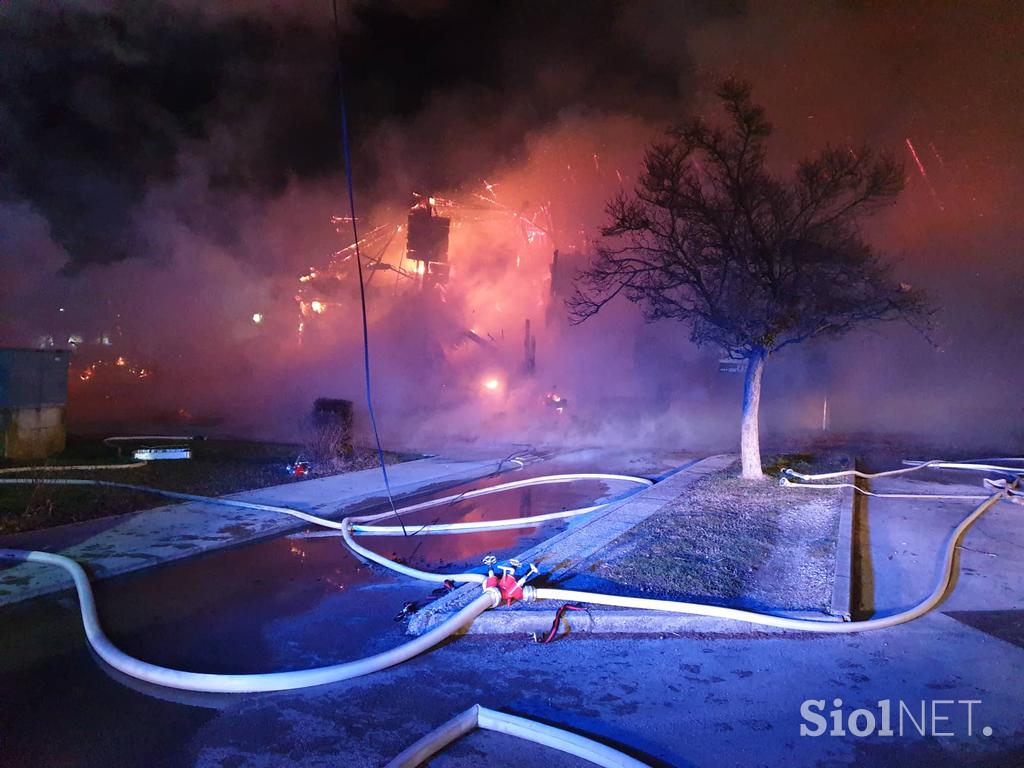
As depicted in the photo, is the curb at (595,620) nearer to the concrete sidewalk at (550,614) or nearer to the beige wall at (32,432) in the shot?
the concrete sidewalk at (550,614)

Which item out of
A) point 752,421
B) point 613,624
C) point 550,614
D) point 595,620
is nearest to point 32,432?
point 550,614

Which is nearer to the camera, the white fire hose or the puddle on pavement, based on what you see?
the white fire hose

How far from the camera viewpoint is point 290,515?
816 cm

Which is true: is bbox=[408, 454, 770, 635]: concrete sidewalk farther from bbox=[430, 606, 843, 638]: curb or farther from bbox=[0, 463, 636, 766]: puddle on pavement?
bbox=[0, 463, 636, 766]: puddle on pavement

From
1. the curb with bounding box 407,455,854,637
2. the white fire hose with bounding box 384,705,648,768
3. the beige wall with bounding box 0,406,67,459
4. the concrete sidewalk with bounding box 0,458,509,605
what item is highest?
the beige wall with bounding box 0,406,67,459

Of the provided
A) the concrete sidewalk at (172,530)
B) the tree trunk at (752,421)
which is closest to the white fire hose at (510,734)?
the concrete sidewalk at (172,530)

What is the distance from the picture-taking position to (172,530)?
23.9 feet

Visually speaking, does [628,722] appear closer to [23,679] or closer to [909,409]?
[23,679]

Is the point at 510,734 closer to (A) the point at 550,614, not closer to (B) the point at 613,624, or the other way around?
(A) the point at 550,614

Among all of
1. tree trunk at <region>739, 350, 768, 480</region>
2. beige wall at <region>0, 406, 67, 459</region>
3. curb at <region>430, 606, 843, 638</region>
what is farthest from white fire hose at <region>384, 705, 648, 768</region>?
beige wall at <region>0, 406, 67, 459</region>

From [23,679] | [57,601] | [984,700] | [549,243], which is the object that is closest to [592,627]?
[984,700]

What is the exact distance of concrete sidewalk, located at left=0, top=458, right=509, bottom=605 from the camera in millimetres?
5766

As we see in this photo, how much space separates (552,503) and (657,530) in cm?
274

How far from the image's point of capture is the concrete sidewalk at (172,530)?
5766 mm
